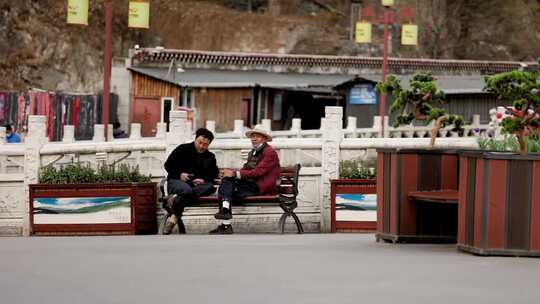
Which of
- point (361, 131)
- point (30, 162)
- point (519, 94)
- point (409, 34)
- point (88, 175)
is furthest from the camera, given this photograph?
point (409, 34)

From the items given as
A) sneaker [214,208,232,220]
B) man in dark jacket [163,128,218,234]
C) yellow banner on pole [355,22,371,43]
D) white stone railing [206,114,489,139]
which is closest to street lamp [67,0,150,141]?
white stone railing [206,114,489,139]

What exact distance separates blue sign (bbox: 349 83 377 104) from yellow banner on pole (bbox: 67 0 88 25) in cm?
1328

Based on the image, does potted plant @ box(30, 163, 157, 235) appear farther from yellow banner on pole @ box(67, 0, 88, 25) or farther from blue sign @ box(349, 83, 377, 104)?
blue sign @ box(349, 83, 377, 104)

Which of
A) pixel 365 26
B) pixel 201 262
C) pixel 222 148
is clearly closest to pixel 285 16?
pixel 365 26

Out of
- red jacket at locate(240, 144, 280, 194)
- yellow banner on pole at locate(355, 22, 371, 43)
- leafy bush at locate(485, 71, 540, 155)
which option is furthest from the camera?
yellow banner on pole at locate(355, 22, 371, 43)

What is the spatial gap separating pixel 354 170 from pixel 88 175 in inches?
147

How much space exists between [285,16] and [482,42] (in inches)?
525

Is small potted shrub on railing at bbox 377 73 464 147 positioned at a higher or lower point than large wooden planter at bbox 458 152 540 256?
higher

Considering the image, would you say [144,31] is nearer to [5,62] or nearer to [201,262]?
[5,62]

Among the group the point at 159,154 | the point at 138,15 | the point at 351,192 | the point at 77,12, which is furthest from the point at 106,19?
the point at 351,192

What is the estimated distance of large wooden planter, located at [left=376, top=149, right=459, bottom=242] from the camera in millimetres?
13492

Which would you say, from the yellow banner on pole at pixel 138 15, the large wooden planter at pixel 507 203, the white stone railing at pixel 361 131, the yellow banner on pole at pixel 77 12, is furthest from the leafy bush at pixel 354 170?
the yellow banner on pole at pixel 138 15

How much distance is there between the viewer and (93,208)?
17625 mm

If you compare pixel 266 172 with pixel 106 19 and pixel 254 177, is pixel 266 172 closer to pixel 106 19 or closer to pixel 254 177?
pixel 254 177
